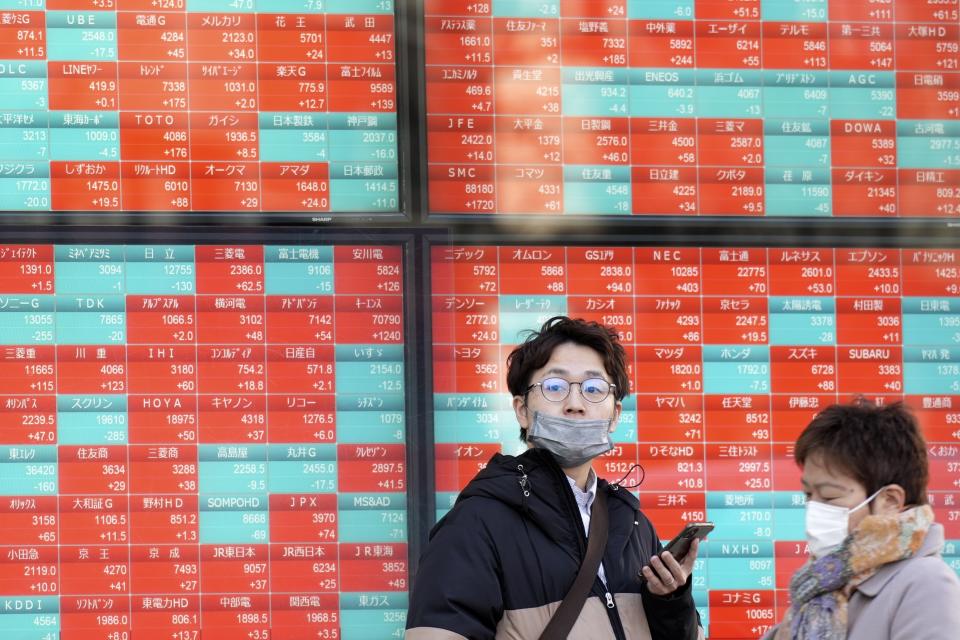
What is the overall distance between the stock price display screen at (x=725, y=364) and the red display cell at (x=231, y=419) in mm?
735

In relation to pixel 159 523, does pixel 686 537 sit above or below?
above

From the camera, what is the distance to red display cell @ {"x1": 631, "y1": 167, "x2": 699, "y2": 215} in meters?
4.49

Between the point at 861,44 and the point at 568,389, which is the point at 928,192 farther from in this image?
the point at 568,389

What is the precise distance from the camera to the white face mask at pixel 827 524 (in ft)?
8.20

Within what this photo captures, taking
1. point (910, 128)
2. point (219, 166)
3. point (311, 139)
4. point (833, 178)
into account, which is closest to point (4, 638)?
point (219, 166)

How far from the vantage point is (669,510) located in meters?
4.43

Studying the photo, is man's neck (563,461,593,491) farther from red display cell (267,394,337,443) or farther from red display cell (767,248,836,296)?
red display cell (767,248,836,296)

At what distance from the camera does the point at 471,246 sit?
4.42m

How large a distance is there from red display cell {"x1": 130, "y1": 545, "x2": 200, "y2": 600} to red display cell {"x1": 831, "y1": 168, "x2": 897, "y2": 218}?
311cm

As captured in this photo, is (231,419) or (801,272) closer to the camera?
(231,419)

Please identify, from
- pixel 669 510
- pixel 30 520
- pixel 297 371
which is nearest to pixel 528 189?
pixel 297 371

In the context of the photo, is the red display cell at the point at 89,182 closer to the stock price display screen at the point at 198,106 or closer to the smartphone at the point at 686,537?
the stock price display screen at the point at 198,106

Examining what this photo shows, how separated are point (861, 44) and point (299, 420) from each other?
291 cm

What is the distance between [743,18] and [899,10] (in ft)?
2.31
